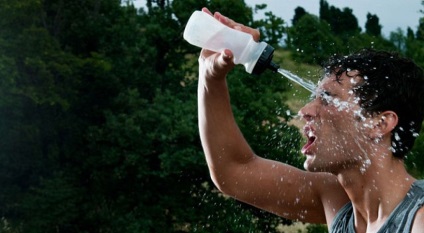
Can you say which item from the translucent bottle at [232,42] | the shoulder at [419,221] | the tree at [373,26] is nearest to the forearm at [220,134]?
the translucent bottle at [232,42]

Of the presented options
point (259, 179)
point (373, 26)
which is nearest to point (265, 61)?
point (259, 179)

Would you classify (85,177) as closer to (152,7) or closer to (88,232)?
(88,232)

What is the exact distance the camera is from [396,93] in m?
3.08

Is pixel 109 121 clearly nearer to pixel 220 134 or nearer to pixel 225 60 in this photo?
pixel 220 134

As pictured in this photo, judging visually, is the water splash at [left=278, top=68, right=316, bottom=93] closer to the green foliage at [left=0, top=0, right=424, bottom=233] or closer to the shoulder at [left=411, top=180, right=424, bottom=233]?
the shoulder at [left=411, top=180, right=424, bottom=233]

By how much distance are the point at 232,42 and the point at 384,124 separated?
0.60 metres

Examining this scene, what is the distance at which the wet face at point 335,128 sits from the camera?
3.01 m

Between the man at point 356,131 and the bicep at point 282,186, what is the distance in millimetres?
22

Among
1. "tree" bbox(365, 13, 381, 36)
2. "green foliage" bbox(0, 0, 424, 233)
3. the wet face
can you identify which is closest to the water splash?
the wet face

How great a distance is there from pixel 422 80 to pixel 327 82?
331 mm

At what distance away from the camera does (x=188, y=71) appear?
85.0 ft

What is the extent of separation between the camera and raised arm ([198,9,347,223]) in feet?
10.8

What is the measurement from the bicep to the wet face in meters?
0.32

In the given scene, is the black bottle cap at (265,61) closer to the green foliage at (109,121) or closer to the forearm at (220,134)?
the forearm at (220,134)
